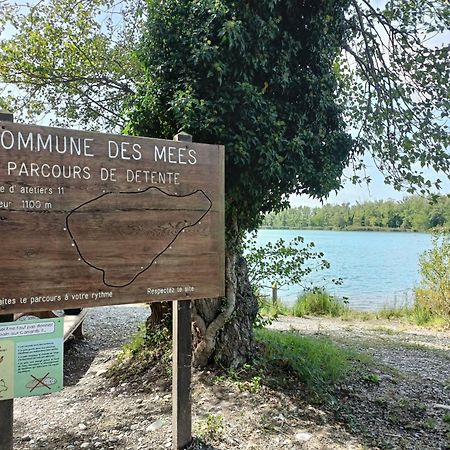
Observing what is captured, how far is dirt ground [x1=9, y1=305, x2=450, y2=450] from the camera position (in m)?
3.11

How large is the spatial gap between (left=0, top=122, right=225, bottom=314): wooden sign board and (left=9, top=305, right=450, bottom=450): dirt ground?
1.09m

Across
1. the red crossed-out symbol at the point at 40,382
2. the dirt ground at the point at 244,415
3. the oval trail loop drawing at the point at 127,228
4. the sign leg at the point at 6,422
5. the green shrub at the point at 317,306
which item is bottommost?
the green shrub at the point at 317,306

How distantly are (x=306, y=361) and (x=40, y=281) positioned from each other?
297cm

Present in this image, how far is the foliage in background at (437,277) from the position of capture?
886cm

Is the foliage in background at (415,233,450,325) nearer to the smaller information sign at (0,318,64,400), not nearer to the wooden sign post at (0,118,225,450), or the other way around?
the wooden sign post at (0,118,225,450)

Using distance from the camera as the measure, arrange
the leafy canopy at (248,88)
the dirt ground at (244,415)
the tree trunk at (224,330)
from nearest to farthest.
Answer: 1. the dirt ground at (244,415)
2. the leafy canopy at (248,88)
3. the tree trunk at (224,330)

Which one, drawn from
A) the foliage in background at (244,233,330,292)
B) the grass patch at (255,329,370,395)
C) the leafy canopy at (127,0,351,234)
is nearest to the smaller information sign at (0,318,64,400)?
the leafy canopy at (127,0,351,234)

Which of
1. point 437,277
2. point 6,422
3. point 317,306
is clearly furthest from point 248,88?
point 317,306

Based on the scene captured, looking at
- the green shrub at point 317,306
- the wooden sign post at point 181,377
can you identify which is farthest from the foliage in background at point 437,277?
the wooden sign post at point 181,377

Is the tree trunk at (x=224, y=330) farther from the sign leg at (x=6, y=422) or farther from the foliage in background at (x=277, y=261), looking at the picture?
the sign leg at (x=6, y=422)

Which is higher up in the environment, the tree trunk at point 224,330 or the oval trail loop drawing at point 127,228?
the oval trail loop drawing at point 127,228

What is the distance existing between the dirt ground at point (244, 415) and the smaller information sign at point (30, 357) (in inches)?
32.7

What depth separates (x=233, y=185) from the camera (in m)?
3.79

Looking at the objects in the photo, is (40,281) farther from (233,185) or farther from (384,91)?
(384,91)
